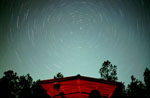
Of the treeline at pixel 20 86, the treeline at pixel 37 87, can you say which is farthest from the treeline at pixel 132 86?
the treeline at pixel 20 86

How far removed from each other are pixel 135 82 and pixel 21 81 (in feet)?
123

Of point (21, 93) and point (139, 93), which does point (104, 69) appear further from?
point (21, 93)

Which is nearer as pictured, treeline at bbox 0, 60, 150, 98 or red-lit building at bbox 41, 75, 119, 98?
red-lit building at bbox 41, 75, 119, 98

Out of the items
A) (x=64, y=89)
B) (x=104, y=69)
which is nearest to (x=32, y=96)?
(x=104, y=69)

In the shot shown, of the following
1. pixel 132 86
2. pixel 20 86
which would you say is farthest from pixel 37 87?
pixel 132 86

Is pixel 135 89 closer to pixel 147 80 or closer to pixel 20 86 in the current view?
pixel 147 80

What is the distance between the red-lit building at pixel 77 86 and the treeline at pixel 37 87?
79.7ft

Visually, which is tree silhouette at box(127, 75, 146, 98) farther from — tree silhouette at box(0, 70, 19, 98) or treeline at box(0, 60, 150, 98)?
tree silhouette at box(0, 70, 19, 98)

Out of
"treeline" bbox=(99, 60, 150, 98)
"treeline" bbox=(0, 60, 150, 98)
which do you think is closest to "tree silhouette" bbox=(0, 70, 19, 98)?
"treeline" bbox=(0, 60, 150, 98)

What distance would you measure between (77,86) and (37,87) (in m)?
30.4

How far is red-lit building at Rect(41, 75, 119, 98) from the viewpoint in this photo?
4480 mm

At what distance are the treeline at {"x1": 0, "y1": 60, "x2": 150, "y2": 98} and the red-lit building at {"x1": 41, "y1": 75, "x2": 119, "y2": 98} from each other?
24.3m

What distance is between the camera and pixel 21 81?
121 ft

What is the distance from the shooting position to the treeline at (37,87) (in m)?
28.6
